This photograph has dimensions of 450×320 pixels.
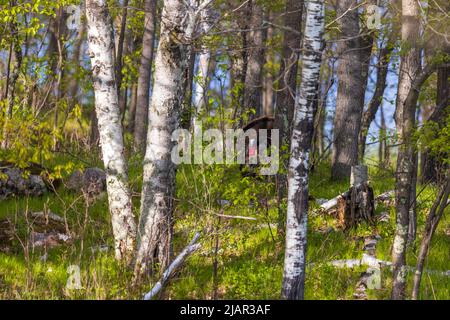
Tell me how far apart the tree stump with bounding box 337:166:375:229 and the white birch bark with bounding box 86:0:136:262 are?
3.58m

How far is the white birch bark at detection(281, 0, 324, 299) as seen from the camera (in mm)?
6570

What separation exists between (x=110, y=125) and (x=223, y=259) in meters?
2.47

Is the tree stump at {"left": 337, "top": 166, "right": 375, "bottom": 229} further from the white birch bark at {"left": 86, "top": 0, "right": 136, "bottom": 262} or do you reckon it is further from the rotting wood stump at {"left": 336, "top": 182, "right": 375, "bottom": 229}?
the white birch bark at {"left": 86, "top": 0, "right": 136, "bottom": 262}

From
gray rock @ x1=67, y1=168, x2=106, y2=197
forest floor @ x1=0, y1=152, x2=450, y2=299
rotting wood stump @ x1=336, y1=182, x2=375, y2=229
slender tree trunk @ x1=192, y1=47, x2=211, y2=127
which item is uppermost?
slender tree trunk @ x1=192, y1=47, x2=211, y2=127

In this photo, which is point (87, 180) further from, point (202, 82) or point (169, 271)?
point (169, 271)

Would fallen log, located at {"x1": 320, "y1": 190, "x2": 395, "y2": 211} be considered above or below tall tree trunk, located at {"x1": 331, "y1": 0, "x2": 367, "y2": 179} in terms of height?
below

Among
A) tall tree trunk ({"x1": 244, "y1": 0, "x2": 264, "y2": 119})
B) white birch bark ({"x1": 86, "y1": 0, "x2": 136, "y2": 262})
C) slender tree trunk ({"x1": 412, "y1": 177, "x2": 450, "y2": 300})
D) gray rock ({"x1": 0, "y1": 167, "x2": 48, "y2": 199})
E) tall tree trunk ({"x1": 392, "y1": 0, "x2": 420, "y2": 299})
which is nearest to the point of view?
slender tree trunk ({"x1": 412, "y1": 177, "x2": 450, "y2": 300})

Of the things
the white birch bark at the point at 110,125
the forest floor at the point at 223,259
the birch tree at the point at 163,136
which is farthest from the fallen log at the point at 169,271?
the white birch bark at the point at 110,125

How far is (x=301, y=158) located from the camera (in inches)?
263

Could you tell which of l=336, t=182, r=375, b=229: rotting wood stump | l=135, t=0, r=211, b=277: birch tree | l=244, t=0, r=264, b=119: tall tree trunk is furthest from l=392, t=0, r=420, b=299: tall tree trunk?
l=244, t=0, r=264, b=119: tall tree trunk

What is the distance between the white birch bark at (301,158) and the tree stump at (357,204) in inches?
137

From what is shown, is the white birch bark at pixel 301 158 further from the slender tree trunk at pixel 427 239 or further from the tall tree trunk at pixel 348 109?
the tall tree trunk at pixel 348 109
